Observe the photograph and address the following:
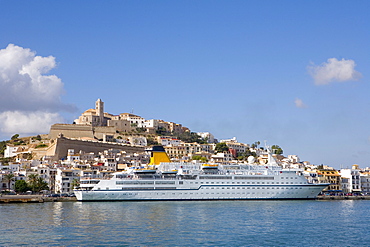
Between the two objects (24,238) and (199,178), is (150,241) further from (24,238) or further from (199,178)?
(199,178)

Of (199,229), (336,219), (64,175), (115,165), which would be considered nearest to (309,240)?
(199,229)

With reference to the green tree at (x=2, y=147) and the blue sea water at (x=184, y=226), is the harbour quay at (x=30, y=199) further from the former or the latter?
the green tree at (x=2, y=147)

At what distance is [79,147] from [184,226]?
44664 mm

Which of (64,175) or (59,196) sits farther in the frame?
(64,175)

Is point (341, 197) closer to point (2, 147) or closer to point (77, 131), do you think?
point (77, 131)

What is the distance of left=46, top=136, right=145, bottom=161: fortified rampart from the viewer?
216 ft

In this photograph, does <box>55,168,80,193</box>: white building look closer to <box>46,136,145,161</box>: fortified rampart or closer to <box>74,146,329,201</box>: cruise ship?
<box>74,146,329,201</box>: cruise ship

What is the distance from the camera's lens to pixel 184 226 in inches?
1025

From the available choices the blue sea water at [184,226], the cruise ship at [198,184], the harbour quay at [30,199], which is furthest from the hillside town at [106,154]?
the blue sea water at [184,226]

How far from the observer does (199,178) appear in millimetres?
43438

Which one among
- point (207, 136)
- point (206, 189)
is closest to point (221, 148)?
point (207, 136)

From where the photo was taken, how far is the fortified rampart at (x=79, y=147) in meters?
65.8

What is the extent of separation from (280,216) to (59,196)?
908 inches

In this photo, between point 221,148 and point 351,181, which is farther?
point 221,148
